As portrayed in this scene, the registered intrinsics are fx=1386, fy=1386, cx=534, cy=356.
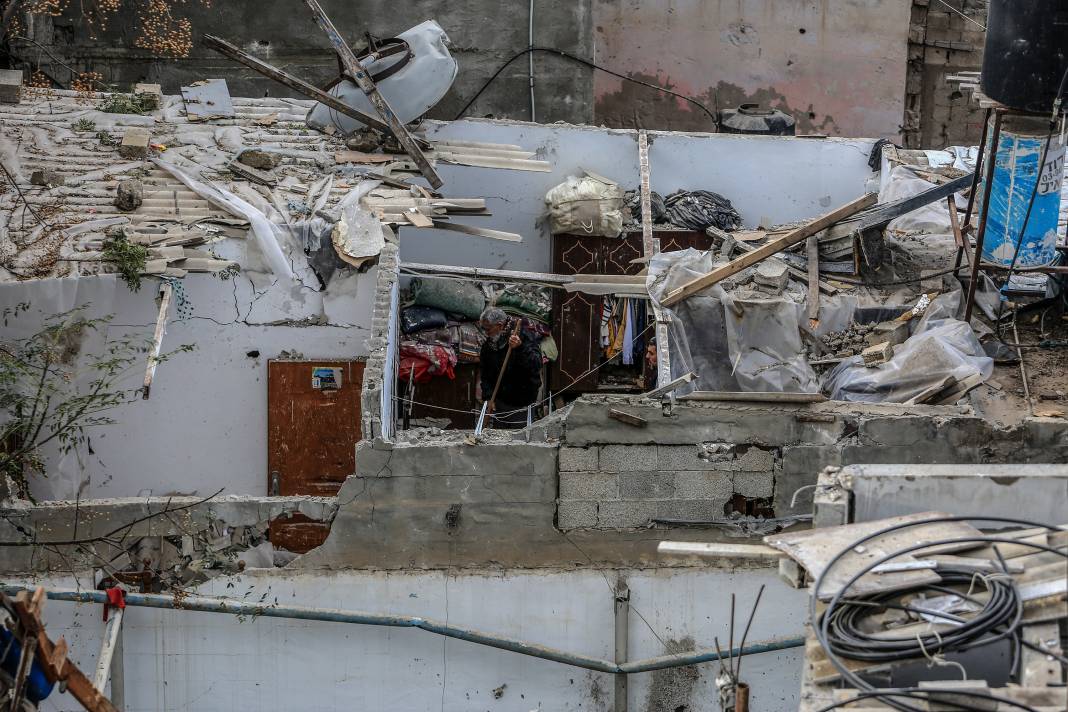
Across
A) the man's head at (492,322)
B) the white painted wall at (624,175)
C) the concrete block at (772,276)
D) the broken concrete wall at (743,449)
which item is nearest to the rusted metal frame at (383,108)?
the white painted wall at (624,175)

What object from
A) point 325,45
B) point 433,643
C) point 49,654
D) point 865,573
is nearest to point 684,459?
point 433,643

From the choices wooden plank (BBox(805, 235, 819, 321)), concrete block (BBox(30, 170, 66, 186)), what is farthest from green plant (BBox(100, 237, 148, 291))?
wooden plank (BBox(805, 235, 819, 321))

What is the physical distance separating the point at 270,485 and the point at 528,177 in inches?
215

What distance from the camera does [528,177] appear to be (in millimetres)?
18109

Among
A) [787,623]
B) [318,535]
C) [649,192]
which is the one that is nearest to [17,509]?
[318,535]

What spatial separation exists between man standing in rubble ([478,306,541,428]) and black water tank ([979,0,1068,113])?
19.8 feet

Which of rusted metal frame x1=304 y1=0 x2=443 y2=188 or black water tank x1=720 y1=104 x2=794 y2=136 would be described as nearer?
rusted metal frame x1=304 y1=0 x2=443 y2=188

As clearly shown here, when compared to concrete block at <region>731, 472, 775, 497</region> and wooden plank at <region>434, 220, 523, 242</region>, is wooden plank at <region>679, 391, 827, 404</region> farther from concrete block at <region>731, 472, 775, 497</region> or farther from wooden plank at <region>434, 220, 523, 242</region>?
wooden plank at <region>434, 220, 523, 242</region>

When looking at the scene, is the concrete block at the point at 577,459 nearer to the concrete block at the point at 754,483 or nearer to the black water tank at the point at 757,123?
the concrete block at the point at 754,483

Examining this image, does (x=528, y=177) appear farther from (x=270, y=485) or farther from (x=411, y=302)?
(x=270, y=485)

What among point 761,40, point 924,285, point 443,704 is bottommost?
point 443,704

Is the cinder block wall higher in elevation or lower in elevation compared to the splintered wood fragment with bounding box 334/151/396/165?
lower

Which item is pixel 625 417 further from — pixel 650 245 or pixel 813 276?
pixel 650 245

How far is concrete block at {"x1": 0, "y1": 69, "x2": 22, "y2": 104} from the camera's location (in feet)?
57.2
